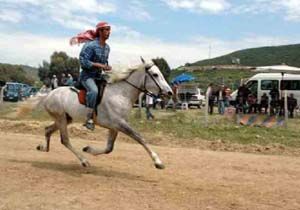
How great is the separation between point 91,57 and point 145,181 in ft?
9.04

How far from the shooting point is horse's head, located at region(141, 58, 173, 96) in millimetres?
9938

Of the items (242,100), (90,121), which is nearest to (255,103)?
(242,100)

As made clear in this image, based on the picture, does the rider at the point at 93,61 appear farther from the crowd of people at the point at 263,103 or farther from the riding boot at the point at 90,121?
Answer: the crowd of people at the point at 263,103

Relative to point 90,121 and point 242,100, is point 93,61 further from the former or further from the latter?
point 242,100

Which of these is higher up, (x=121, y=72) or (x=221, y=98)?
(x=121, y=72)

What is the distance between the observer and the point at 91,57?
399 inches

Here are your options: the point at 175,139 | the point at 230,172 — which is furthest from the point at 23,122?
the point at 230,172

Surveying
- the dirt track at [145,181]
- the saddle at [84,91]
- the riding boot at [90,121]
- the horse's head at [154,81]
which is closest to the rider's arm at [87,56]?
the saddle at [84,91]

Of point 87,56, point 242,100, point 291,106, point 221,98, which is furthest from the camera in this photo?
point 221,98

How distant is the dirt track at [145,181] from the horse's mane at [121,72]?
186cm

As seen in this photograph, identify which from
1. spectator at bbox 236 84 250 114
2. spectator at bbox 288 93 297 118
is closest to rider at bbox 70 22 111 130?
spectator at bbox 236 84 250 114

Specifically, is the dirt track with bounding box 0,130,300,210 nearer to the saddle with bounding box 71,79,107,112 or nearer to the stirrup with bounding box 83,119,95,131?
the stirrup with bounding box 83,119,95,131

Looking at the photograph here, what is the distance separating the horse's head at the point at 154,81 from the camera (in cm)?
994

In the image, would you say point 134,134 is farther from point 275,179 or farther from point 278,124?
point 278,124
